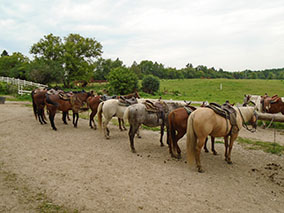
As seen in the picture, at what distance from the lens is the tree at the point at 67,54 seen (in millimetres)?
29031

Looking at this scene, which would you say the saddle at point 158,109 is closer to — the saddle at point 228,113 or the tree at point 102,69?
the saddle at point 228,113

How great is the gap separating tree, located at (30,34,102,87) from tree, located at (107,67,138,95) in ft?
33.6

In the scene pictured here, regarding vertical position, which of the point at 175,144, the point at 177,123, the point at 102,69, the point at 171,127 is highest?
the point at 102,69

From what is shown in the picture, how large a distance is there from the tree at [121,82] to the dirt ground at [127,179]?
47.1ft

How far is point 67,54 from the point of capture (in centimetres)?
2847

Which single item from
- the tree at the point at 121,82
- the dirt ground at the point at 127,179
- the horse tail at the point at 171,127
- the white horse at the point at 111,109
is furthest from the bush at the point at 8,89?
the horse tail at the point at 171,127

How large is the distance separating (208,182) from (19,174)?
443 centimetres

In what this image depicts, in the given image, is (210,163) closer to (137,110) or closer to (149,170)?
(149,170)

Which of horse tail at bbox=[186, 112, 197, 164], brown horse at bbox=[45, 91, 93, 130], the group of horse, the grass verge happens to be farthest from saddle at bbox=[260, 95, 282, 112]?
brown horse at bbox=[45, 91, 93, 130]

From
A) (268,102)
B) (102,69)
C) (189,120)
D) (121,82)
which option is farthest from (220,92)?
(102,69)

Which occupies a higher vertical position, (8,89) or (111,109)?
(8,89)

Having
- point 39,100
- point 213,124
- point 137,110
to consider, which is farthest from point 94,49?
point 213,124

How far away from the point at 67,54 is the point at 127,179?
2812 centimetres

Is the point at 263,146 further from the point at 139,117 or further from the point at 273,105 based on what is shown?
the point at 139,117
